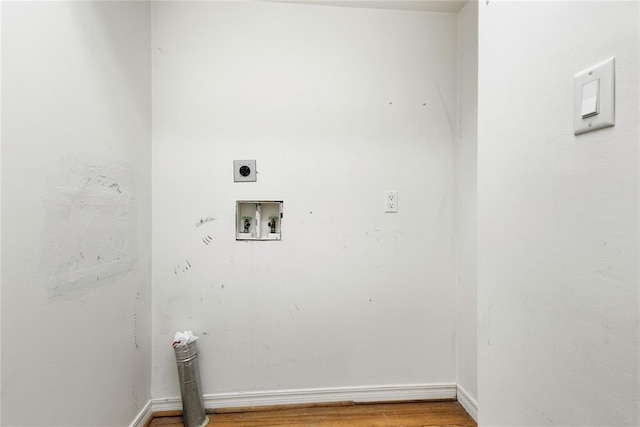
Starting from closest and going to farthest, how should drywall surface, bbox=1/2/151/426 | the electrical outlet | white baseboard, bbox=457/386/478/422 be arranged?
drywall surface, bbox=1/2/151/426, white baseboard, bbox=457/386/478/422, the electrical outlet

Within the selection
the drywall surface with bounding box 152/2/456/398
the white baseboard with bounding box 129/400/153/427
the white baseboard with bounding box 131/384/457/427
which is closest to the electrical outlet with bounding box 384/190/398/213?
the drywall surface with bounding box 152/2/456/398

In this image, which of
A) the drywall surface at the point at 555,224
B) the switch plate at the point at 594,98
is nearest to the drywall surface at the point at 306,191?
the drywall surface at the point at 555,224

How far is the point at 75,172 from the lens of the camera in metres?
1.13

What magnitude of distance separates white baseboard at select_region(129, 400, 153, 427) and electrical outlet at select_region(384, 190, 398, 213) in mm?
1774

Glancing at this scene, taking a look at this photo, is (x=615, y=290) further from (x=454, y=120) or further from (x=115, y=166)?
(x=115, y=166)

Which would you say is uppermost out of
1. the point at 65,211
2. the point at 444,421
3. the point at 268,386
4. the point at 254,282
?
the point at 65,211

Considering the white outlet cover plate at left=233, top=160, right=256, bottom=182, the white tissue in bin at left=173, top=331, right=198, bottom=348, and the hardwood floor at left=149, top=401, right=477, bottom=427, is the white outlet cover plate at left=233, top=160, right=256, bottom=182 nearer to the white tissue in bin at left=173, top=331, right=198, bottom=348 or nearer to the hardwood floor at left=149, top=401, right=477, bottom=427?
the white tissue in bin at left=173, top=331, right=198, bottom=348

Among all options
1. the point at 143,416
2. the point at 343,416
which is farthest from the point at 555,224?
the point at 143,416

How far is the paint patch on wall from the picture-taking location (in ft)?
3.37

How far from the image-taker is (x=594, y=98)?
0.54m

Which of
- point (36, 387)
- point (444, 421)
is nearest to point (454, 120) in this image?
point (444, 421)

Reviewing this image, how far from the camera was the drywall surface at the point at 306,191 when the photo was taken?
175 centimetres

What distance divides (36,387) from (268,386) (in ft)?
3.74

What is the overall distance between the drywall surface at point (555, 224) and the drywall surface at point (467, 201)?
0.92m
